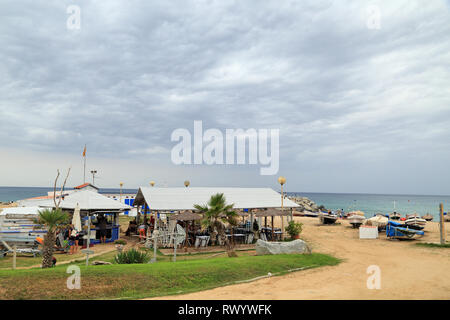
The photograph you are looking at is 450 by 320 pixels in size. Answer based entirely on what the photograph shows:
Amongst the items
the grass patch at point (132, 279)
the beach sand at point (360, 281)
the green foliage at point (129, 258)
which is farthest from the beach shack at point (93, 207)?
the beach sand at point (360, 281)

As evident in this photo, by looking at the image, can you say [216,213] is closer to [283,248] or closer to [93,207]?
[283,248]

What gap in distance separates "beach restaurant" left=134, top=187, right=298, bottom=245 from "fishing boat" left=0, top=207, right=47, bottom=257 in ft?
21.5

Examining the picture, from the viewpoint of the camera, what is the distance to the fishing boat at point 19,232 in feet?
56.9

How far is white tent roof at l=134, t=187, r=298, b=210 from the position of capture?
19.7 meters

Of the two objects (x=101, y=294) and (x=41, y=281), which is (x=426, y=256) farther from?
(x=41, y=281)

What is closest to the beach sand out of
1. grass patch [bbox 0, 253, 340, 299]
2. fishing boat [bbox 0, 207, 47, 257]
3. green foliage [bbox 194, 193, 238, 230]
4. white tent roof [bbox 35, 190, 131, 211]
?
grass patch [bbox 0, 253, 340, 299]

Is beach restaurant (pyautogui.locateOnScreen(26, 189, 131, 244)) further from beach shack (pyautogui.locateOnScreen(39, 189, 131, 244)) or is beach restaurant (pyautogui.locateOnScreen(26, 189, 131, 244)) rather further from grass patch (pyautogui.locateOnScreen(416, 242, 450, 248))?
grass patch (pyautogui.locateOnScreen(416, 242, 450, 248))

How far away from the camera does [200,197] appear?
2209cm

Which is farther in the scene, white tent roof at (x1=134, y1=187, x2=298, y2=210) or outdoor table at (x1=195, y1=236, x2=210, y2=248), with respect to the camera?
white tent roof at (x1=134, y1=187, x2=298, y2=210)

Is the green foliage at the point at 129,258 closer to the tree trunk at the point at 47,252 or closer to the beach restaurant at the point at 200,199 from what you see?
the tree trunk at the point at 47,252

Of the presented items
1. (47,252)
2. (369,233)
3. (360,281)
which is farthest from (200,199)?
(369,233)

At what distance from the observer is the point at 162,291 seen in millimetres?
9562

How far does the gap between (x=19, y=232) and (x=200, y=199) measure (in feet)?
36.7

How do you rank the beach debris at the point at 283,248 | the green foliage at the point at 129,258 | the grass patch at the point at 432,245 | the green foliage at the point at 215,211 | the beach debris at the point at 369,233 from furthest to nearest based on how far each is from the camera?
1. the beach debris at the point at 369,233
2. the grass patch at the point at 432,245
3. the green foliage at the point at 215,211
4. the beach debris at the point at 283,248
5. the green foliage at the point at 129,258
